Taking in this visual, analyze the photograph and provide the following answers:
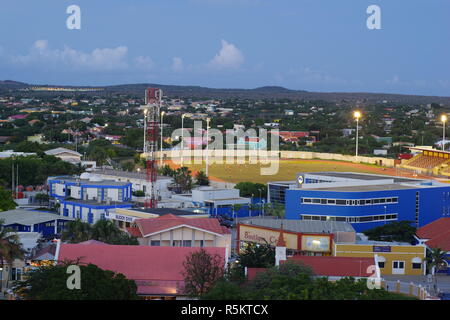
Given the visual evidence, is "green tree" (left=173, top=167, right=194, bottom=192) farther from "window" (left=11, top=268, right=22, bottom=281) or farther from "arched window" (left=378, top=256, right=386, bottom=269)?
"window" (left=11, top=268, right=22, bottom=281)

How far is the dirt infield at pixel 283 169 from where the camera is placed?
7388 cm

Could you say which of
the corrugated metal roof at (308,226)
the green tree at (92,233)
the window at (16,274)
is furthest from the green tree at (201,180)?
the window at (16,274)

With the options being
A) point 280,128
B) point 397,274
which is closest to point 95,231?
point 397,274

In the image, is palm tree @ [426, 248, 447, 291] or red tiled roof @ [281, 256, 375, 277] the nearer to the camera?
red tiled roof @ [281, 256, 375, 277]

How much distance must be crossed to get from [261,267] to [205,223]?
7.79 meters

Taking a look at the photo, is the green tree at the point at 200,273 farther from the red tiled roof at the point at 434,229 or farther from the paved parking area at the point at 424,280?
the red tiled roof at the point at 434,229

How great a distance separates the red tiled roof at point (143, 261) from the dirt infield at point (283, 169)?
3918 centimetres

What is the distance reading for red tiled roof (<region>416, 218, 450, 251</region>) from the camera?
39.2 meters

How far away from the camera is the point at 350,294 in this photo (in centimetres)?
2503

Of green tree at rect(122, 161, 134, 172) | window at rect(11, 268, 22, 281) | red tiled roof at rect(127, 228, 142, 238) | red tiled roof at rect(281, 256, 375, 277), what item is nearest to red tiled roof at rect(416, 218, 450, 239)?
red tiled roof at rect(281, 256, 375, 277)

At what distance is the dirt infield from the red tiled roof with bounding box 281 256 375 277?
127 ft

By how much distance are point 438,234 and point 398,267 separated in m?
4.56
